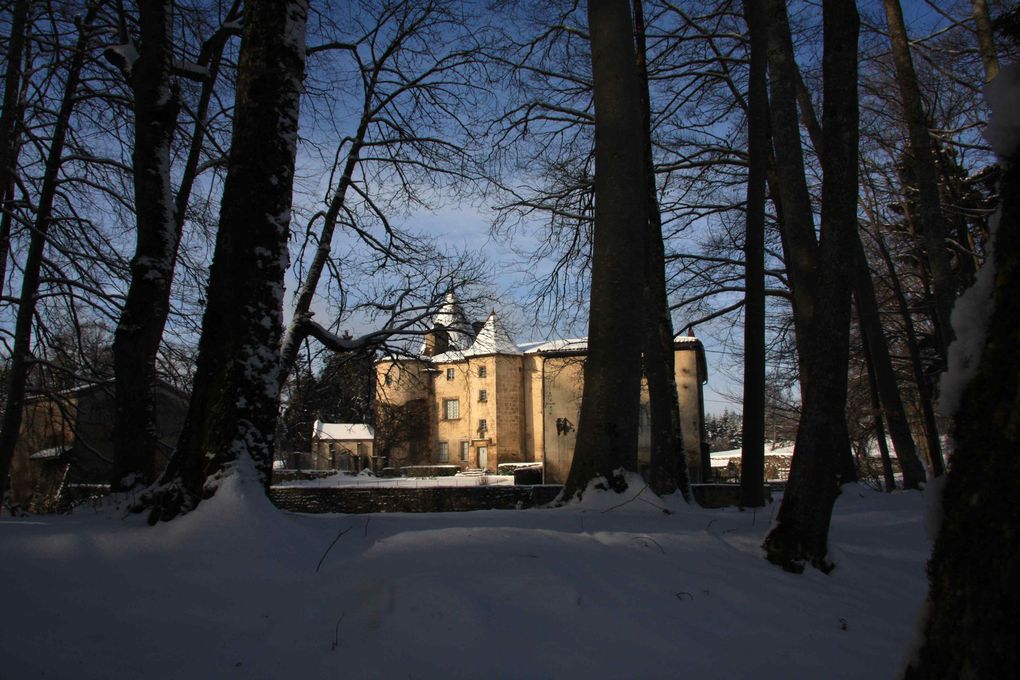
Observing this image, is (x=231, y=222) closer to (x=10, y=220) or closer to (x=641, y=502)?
(x=641, y=502)

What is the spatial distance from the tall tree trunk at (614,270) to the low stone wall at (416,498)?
8.78 meters

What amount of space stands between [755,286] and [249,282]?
7322 millimetres

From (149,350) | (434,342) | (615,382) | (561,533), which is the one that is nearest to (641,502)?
(615,382)

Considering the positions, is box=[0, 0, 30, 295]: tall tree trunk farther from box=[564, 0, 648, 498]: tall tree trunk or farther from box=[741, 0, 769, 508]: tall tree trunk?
box=[741, 0, 769, 508]: tall tree trunk

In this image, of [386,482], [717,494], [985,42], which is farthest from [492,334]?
[386,482]

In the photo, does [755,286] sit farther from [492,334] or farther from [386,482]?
[386,482]

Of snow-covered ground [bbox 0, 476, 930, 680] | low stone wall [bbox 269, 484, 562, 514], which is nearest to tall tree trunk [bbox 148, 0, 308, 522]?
snow-covered ground [bbox 0, 476, 930, 680]

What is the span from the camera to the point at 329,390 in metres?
13.1

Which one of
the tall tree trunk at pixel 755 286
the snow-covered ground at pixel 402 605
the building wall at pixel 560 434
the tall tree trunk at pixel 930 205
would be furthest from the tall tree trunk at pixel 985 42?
the building wall at pixel 560 434

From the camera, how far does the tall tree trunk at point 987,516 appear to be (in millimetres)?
1348

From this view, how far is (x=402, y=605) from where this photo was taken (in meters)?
2.82

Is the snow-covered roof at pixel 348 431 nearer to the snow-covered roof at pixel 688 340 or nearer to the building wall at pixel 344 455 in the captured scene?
the building wall at pixel 344 455

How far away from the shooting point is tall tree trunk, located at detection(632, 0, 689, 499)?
9797mm

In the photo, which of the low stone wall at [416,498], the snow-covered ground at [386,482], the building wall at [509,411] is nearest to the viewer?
the low stone wall at [416,498]
